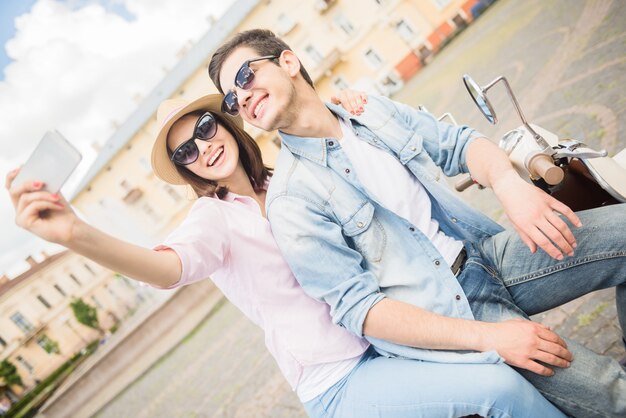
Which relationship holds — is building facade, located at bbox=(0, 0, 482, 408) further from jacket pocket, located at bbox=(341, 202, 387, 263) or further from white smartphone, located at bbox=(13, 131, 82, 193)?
white smartphone, located at bbox=(13, 131, 82, 193)

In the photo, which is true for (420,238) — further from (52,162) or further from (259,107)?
(52,162)

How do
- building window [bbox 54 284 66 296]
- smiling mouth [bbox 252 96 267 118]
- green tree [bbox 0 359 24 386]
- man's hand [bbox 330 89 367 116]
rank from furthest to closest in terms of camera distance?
building window [bbox 54 284 66 296] → green tree [bbox 0 359 24 386] → man's hand [bbox 330 89 367 116] → smiling mouth [bbox 252 96 267 118]

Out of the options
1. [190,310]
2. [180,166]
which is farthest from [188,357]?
[180,166]

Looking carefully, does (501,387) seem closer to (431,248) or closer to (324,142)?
(431,248)

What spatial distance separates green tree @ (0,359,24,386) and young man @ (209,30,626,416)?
39.2 m

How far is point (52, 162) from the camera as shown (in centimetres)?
105

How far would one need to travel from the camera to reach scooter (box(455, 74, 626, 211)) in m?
1.61

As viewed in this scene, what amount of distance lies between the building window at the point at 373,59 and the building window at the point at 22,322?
3666cm

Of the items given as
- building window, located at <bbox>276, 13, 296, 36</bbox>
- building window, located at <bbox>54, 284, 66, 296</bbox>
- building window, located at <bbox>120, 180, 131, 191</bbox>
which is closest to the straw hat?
building window, located at <bbox>276, 13, 296, 36</bbox>

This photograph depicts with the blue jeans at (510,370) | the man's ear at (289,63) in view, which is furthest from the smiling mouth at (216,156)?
the blue jeans at (510,370)

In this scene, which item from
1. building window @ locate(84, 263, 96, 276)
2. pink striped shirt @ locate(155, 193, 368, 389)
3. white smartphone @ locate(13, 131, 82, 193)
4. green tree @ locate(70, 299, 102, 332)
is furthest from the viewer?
building window @ locate(84, 263, 96, 276)

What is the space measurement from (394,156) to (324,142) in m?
0.40

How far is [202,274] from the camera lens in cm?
159

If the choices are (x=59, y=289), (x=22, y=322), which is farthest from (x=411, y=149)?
(x=59, y=289)
